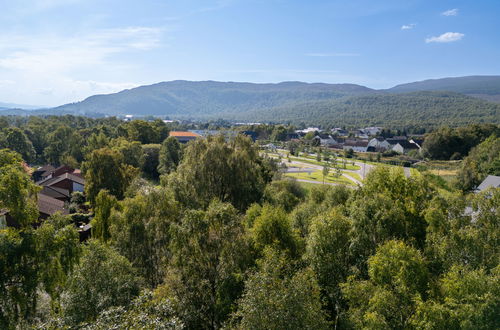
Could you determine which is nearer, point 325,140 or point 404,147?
point 404,147

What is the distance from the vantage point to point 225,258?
39.9ft

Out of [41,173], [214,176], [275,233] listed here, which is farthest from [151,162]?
[275,233]

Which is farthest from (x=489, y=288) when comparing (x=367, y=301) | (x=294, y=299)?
(x=294, y=299)

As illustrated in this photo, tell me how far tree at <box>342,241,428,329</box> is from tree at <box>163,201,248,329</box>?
13.4 feet

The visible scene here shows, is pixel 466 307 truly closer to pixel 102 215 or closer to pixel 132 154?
pixel 102 215

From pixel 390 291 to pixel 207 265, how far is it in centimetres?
617

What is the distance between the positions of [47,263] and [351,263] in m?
11.2

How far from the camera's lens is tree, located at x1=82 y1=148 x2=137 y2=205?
3188 centimetres

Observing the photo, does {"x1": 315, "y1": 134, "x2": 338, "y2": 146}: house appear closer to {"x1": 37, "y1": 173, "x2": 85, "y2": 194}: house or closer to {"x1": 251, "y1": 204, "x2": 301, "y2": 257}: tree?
{"x1": 37, "y1": 173, "x2": 85, "y2": 194}: house

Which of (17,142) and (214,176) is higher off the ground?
(214,176)

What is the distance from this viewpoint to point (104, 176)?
32219 mm

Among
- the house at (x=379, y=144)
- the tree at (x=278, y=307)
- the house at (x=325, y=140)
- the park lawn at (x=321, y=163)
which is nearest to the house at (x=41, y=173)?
the park lawn at (x=321, y=163)

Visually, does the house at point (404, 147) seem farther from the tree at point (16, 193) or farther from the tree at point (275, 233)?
the tree at point (16, 193)

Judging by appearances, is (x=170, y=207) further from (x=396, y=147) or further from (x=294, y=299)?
(x=396, y=147)
